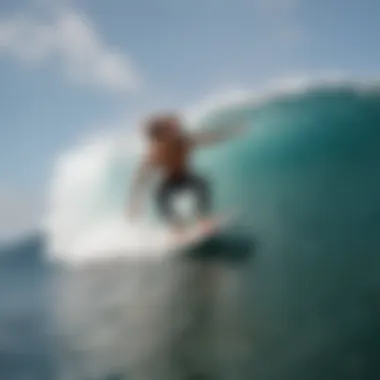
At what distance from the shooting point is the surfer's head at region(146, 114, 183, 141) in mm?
1611

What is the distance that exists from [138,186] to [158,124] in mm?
139

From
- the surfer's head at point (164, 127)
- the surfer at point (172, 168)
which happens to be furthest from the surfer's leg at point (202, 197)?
the surfer's head at point (164, 127)

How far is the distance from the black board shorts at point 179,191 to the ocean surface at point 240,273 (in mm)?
23

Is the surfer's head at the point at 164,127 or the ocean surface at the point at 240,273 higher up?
the surfer's head at the point at 164,127

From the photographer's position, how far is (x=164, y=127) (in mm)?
1621

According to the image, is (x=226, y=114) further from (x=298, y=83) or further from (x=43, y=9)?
(x=43, y=9)

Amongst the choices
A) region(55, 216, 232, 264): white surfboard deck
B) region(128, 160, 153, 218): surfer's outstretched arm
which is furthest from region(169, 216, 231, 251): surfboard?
region(128, 160, 153, 218): surfer's outstretched arm

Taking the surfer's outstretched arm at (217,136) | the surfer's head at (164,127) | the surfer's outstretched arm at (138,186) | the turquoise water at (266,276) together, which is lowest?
the turquoise water at (266,276)

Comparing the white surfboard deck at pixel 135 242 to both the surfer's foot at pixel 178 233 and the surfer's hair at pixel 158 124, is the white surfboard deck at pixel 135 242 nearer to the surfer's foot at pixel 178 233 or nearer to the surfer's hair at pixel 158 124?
the surfer's foot at pixel 178 233

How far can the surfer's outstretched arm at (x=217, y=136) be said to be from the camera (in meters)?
1.61

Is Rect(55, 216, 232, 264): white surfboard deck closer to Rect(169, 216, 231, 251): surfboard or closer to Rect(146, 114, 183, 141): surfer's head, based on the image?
Rect(169, 216, 231, 251): surfboard

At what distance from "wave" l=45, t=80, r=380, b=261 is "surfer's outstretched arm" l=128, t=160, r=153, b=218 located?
17 millimetres

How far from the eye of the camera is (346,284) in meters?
1.56

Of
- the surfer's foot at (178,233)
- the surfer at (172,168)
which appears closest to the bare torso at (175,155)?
the surfer at (172,168)
